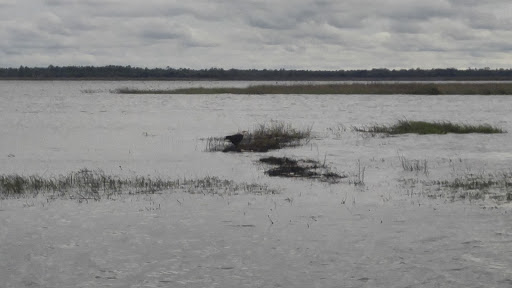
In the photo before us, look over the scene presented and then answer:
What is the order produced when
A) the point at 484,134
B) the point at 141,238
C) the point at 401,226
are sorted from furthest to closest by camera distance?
the point at 484,134 → the point at 401,226 → the point at 141,238

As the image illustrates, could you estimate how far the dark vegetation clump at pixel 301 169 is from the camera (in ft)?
61.3

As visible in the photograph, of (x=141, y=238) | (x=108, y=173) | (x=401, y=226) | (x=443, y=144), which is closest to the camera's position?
(x=141, y=238)

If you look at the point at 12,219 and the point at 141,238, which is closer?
the point at 141,238

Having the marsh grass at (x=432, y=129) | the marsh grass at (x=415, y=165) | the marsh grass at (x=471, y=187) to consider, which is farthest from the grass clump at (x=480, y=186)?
the marsh grass at (x=432, y=129)

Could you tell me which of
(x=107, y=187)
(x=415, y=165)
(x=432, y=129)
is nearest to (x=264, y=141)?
(x=415, y=165)

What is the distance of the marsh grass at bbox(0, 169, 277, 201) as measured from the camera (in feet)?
52.4

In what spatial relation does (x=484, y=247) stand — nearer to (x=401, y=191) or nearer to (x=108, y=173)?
(x=401, y=191)

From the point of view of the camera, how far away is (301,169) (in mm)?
19938

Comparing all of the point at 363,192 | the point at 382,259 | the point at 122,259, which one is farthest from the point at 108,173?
the point at 382,259

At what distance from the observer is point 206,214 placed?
13648mm

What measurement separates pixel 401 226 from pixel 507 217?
93.5 inches

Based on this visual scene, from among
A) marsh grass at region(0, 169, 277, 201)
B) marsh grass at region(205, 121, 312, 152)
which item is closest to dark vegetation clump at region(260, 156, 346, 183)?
marsh grass at region(0, 169, 277, 201)

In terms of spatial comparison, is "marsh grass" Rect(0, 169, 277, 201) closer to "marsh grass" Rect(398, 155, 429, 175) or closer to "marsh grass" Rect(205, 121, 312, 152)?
"marsh grass" Rect(398, 155, 429, 175)

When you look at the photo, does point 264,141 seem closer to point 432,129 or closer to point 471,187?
point 432,129
